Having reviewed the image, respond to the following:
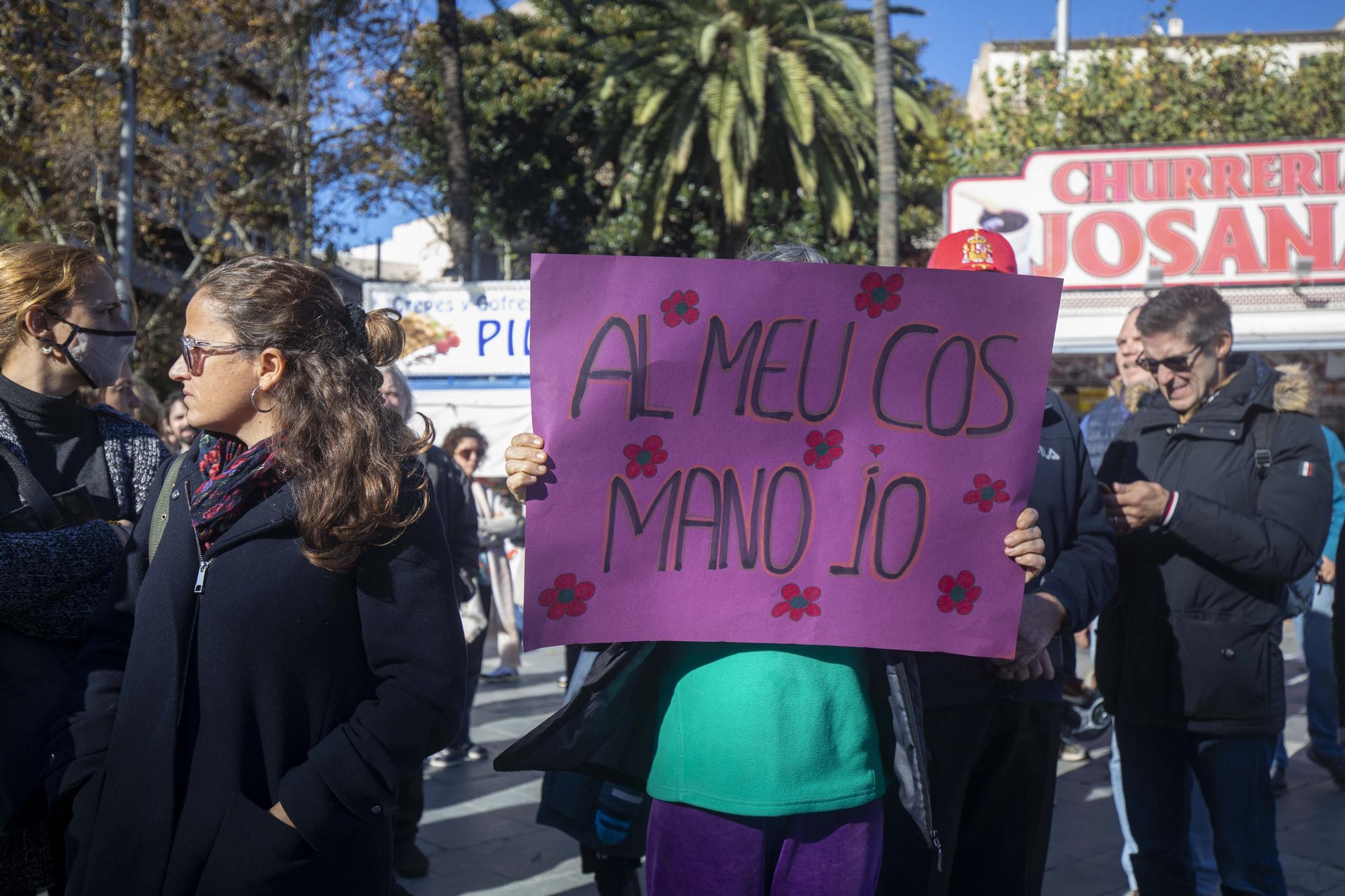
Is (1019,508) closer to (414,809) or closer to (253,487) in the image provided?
(253,487)

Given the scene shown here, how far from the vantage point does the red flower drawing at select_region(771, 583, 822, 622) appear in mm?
2125

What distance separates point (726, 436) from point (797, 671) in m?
0.45

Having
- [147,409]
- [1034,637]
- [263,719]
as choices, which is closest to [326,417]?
[263,719]

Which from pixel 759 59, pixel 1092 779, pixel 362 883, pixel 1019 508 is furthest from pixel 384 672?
pixel 759 59

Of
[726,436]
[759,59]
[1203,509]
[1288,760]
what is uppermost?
[759,59]

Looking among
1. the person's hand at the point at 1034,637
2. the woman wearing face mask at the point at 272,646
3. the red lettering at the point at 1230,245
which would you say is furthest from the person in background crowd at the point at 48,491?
the red lettering at the point at 1230,245

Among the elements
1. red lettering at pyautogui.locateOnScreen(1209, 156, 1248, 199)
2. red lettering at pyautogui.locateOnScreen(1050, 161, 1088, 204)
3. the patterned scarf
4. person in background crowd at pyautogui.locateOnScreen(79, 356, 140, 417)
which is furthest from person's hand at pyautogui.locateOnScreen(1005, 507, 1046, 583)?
red lettering at pyautogui.locateOnScreen(1209, 156, 1248, 199)

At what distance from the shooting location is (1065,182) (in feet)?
35.0

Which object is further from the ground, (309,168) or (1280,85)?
(1280,85)

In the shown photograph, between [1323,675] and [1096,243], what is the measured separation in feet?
18.7

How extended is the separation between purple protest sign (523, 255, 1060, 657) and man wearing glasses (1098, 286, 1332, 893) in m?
0.86

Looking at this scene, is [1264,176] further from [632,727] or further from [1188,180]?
[632,727]

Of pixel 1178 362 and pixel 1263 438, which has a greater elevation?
pixel 1178 362

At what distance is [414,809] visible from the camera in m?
4.29
